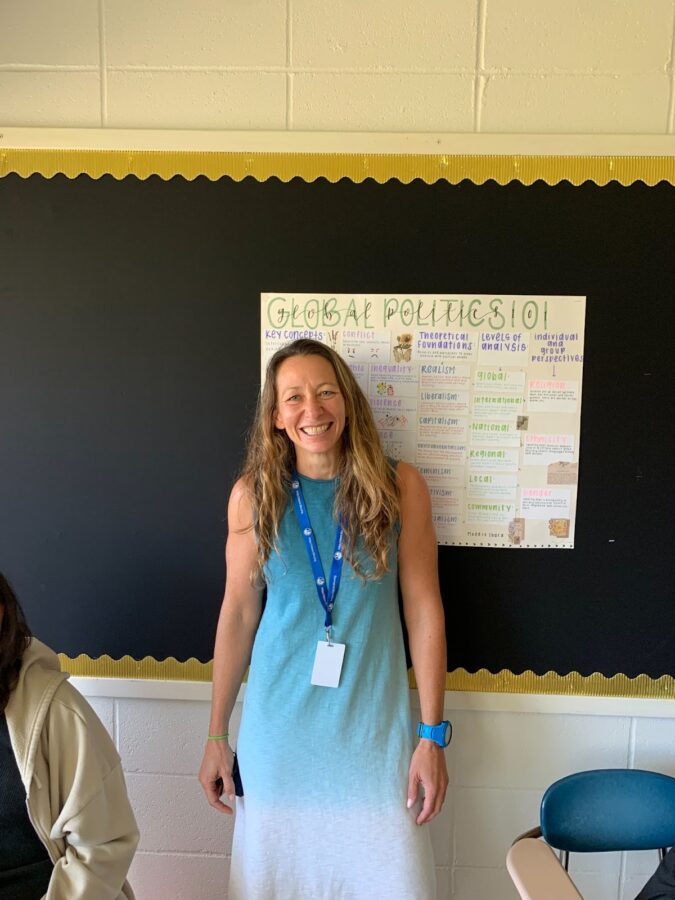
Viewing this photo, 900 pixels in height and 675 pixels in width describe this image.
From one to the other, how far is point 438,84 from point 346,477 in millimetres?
1008

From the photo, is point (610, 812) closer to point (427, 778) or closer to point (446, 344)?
point (427, 778)

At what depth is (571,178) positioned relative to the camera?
4.87ft

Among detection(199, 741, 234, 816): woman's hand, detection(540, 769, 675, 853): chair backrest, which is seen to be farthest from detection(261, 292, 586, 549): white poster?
detection(199, 741, 234, 816): woman's hand

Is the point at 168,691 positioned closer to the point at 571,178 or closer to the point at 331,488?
the point at 331,488

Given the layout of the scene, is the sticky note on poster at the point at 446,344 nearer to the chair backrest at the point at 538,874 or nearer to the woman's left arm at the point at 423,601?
the woman's left arm at the point at 423,601

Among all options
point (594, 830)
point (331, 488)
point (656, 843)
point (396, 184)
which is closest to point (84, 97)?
point (396, 184)

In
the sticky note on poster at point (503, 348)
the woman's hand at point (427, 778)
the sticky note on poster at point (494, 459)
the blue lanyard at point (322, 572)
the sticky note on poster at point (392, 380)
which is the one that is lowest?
the woman's hand at point (427, 778)

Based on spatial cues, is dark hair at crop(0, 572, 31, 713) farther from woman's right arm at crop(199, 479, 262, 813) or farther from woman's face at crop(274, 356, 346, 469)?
woman's face at crop(274, 356, 346, 469)

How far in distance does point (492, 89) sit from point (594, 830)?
6.00 ft

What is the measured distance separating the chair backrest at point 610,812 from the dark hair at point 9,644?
123 centimetres

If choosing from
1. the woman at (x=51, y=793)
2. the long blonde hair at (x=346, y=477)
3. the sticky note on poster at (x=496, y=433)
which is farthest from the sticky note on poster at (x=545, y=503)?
the woman at (x=51, y=793)

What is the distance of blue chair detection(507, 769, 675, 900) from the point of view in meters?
1.43

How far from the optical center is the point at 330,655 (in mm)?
1320

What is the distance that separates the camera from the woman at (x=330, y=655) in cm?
131
